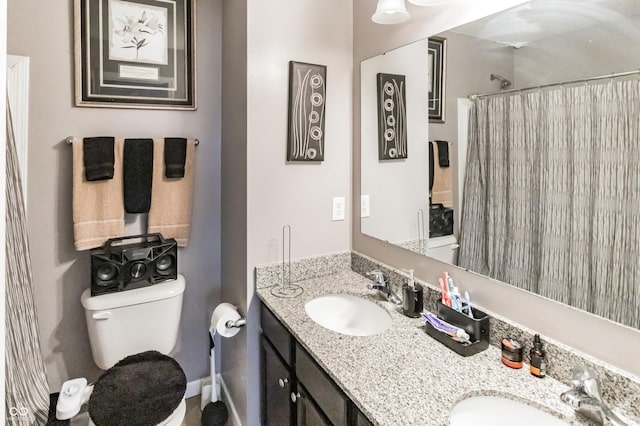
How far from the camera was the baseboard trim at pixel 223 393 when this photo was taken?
1.83 meters

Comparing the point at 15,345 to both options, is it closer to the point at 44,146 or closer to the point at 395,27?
the point at 44,146

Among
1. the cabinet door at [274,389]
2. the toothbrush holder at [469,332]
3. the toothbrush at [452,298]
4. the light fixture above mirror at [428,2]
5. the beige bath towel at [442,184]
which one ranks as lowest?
the cabinet door at [274,389]

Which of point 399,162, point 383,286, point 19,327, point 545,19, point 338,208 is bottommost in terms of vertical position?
point 19,327

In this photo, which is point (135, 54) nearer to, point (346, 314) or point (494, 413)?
point (346, 314)

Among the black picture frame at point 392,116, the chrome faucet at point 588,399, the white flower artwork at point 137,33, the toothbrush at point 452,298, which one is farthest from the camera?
the white flower artwork at point 137,33

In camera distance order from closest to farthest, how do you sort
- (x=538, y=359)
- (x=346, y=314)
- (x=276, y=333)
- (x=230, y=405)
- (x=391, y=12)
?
(x=538, y=359)
(x=391, y=12)
(x=276, y=333)
(x=346, y=314)
(x=230, y=405)

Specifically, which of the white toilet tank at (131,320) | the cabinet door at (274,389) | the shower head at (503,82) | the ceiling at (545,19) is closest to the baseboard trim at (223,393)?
the cabinet door at (274,389)

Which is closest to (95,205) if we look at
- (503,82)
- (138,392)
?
(138,392)

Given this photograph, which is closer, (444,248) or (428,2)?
(428,2)

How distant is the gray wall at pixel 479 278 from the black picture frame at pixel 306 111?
21 centimetres

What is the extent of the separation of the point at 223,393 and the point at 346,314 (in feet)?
3.32

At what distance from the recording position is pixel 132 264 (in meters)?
1.65

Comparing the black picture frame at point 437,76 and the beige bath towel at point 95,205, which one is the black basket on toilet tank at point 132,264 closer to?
the beige bath towel at point 95,205

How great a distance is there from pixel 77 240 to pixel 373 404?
4.96ft
